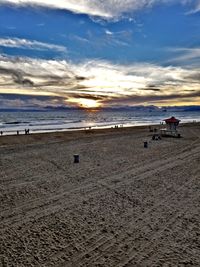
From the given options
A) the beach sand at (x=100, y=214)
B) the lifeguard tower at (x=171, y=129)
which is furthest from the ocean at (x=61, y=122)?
the beach sand at (x=100, y=214)

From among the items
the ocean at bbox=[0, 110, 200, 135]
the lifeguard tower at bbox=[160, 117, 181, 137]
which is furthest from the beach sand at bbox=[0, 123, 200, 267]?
the ocean at bbox=[0, 110, 200, 135]

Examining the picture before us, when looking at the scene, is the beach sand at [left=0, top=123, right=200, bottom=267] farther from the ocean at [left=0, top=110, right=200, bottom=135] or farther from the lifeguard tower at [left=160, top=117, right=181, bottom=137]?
the ocean at [left=0, top=110, right=200, bottom=135]

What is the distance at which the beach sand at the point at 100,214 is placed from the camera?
5668 millimetres

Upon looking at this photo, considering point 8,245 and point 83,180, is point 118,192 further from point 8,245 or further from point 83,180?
point 8,245

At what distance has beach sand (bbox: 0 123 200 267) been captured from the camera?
18.6 ft

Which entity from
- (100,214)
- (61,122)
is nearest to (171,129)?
A: (100,214)

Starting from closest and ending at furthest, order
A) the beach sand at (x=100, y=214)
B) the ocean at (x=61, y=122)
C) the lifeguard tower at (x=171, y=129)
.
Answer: the beach sand at (x=100, y=214), the lifeguard tower at (x=171, y=129), the ocean at (x=61, y=122)

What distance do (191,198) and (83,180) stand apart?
4442 millimetres

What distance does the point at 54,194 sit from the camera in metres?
9.55

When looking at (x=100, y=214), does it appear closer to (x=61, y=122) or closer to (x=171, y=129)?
(x=171, y=129)

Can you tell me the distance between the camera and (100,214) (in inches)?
307

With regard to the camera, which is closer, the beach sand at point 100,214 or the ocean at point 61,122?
the beach sand at point 100,214

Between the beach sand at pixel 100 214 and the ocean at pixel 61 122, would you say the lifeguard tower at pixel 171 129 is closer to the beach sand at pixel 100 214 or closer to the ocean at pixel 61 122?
the beach sand at pixel 100 214

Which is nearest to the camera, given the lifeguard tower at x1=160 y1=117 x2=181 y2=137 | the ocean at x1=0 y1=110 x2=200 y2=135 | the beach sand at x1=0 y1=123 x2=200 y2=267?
the beach sand at x1=0 y1=123 x2=200 y2=267
